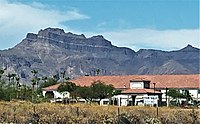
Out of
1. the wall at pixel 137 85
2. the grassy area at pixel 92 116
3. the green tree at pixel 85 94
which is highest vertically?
the wall at pixel 137 85

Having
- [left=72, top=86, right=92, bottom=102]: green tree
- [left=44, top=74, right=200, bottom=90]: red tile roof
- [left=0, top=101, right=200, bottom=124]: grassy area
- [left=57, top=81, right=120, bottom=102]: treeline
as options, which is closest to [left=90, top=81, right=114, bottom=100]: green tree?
[left=57, top=81, right=120, bottom=102]: treeline

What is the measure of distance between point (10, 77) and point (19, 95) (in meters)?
44.9

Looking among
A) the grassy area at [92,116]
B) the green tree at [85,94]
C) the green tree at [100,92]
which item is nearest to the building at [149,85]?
the green tree at [100,92]

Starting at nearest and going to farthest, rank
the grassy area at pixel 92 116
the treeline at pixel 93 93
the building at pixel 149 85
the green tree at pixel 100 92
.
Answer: the grassy area at pixel 92 116 < the treeline at pixel 93 93 < the green tree at pixel 100 92 < the building at pixel 149 85

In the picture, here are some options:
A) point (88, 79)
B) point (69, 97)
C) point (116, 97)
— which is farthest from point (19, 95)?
point (88, 79)

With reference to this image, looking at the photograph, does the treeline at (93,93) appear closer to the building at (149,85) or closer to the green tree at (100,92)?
the green tree at (100,92)

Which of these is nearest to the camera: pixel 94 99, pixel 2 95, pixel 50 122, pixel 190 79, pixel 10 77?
pixel 50 122

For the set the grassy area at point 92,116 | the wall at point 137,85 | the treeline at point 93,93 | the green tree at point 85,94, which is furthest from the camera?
the wall at point 137,85

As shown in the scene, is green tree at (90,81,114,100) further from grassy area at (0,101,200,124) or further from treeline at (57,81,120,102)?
grassy area at (0,101,200,124)

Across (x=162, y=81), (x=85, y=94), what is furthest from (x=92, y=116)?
(x=162, y=81)

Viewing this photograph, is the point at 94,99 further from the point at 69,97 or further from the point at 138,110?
the point at 138,110

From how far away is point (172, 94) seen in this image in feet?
285

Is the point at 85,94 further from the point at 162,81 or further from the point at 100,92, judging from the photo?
the point at 162,81

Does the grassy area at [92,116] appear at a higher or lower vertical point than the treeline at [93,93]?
lower
